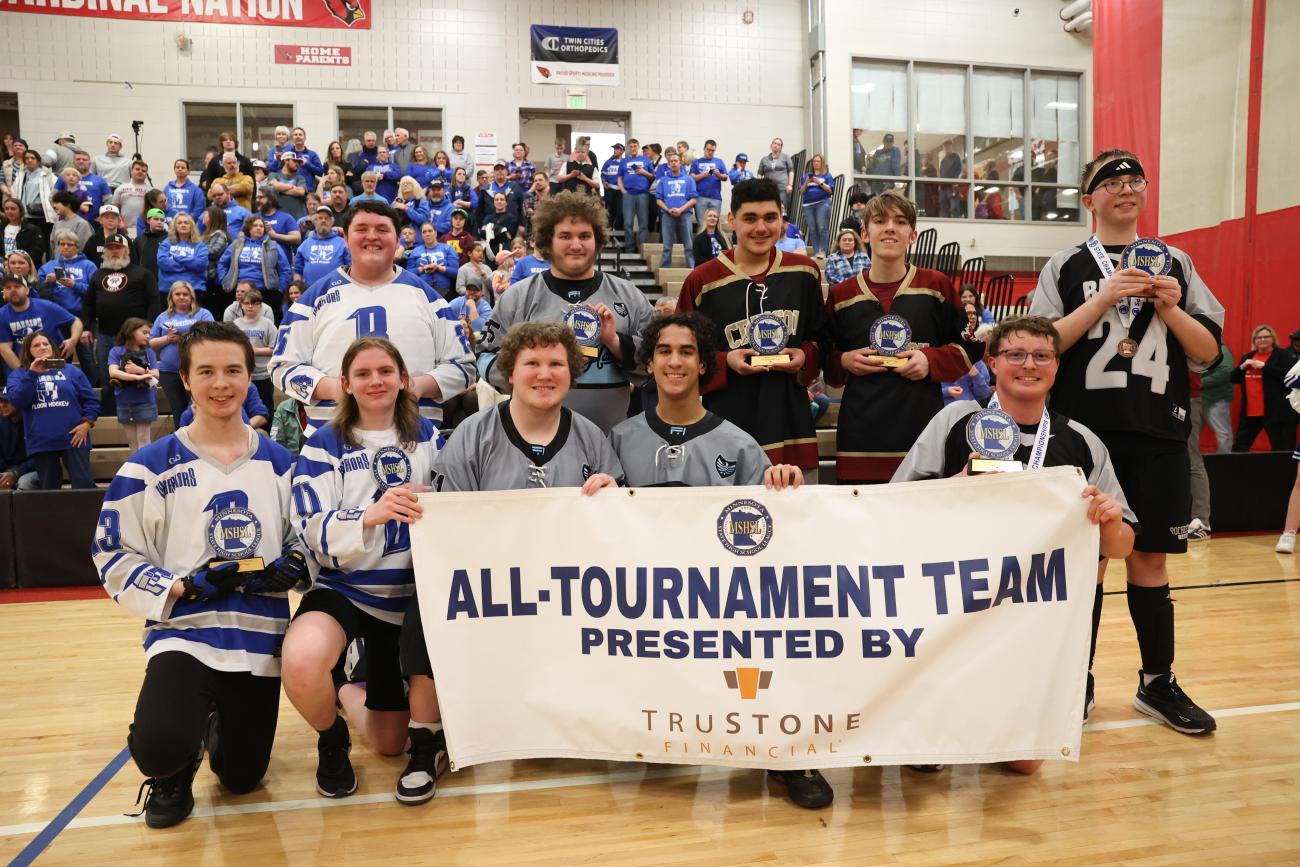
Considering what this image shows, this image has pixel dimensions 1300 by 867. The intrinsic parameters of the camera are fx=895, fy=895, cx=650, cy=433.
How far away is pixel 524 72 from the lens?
16359mm

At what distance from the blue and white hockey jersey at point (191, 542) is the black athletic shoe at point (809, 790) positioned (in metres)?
1.63

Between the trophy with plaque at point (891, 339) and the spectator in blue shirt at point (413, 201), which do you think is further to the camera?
the spectator in blue shirt at point (413, 201)

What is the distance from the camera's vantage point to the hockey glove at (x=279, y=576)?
106 inches

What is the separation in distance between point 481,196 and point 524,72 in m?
5.25

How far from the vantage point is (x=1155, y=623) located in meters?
3.15

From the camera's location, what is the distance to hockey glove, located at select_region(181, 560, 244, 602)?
262 centimetres

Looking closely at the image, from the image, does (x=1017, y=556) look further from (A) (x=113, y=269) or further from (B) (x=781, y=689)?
(A) (x=113, y=269)

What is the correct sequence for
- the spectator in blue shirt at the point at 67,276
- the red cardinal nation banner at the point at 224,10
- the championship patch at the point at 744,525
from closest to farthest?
the championship patch at the point at 744,525 < the spectator in blue shirt at the point at 67,276 < the red cardinal nation banner at the point at 224,10

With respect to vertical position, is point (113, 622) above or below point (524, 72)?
below

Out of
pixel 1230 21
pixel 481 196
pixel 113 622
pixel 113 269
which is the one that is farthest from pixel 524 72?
pixel 113 622

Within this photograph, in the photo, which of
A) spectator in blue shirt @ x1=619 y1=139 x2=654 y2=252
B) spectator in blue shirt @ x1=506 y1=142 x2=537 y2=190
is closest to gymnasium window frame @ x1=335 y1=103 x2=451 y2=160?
spectator in blue shirt @ x1=506 y1=142 x2=537 y2=190

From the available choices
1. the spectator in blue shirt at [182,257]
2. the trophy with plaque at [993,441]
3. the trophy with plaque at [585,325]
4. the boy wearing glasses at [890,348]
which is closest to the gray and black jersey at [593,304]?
the trophy with plaque at [585,325]

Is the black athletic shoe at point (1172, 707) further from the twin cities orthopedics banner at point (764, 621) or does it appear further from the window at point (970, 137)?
the window at point (970, 137)

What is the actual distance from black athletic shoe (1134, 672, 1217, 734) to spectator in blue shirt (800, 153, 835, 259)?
1071 cm
